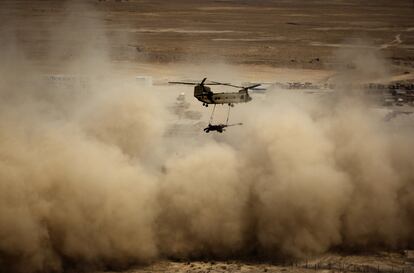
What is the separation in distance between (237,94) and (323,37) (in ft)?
155

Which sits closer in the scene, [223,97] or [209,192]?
[209,192]

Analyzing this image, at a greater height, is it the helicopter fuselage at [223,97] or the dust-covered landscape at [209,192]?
the helicopter fuselage at [223,97]

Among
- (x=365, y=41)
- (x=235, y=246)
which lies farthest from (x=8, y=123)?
(x=365, y=41)

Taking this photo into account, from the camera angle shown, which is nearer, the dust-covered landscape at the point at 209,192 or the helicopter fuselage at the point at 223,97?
the dust-covered landscape at the point at 209,192

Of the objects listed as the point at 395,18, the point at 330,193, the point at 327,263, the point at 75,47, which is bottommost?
the point at 327,263

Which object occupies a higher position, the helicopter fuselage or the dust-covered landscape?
the helicopter fuselage

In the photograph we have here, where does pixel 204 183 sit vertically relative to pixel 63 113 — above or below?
below

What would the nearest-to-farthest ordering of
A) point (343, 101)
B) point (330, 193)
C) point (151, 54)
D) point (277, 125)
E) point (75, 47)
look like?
point (330, 193) → point (277, 125) → point (343, 101) → point (75, 47) → point (151, 54)

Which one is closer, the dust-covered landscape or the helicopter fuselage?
the dust-covered landscape

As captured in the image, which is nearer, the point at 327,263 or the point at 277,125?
the point at 327,263

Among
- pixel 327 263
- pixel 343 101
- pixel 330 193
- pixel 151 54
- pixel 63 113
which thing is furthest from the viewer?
pixel 151 54

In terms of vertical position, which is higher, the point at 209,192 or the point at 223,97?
the point at 223,97

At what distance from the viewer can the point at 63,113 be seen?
36.6m

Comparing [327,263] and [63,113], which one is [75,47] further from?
[327,263]
